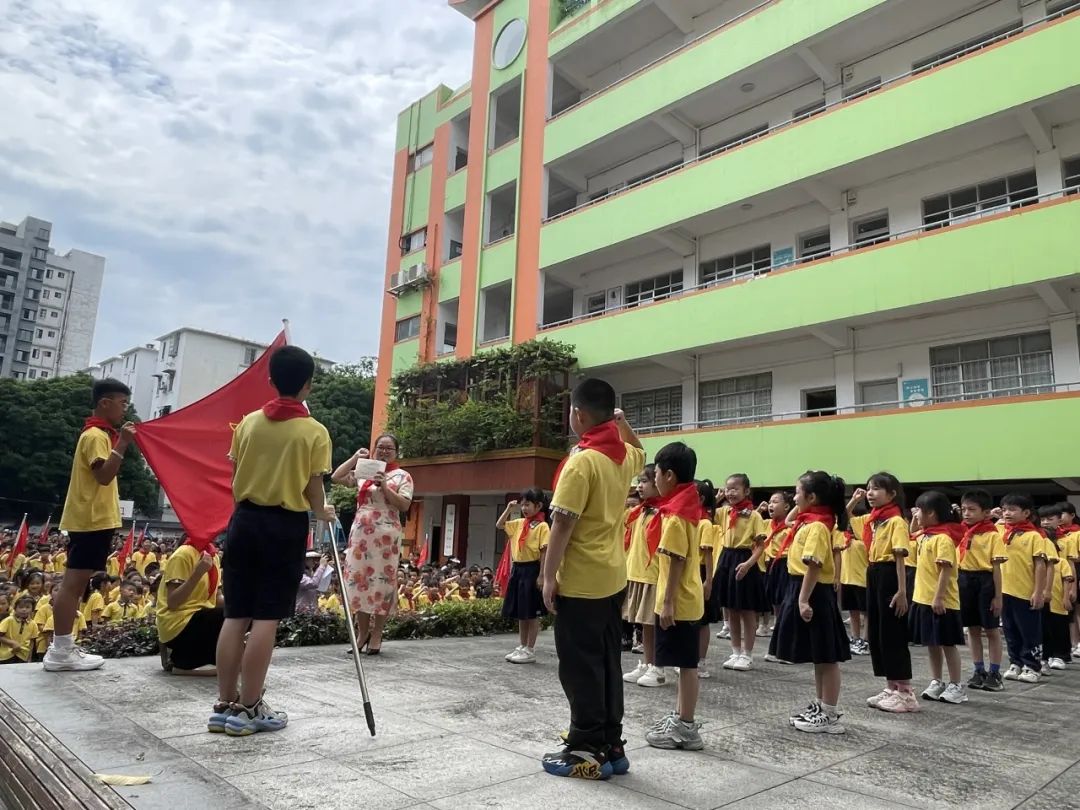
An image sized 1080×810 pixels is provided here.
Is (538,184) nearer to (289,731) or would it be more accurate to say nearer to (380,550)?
(380,550)

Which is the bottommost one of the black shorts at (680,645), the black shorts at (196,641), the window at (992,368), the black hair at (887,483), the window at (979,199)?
the black shorts at (196,641)

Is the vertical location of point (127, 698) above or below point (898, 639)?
below

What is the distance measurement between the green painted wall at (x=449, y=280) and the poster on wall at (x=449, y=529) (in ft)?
22.9

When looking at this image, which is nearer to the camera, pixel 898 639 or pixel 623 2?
pixel 898 639

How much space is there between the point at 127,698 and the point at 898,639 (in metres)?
5.19

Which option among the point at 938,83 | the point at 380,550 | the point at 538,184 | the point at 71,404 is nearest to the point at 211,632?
the point at 380,550

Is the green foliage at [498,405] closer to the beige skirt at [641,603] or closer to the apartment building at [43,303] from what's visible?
the beige skirt at [641,603]

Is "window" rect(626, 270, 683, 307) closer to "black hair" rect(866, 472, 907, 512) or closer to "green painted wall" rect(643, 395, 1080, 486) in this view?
"green painted wall" rect(643, 395, 1080, 486)

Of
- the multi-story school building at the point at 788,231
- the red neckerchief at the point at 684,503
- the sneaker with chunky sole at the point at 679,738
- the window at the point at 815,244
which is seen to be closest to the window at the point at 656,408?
the multi-story school building at the point at 788,231

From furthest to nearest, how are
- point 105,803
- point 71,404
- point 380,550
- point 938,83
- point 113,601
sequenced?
point 71,404, point 938,83, point 113,601, point 380,550, point 105,803

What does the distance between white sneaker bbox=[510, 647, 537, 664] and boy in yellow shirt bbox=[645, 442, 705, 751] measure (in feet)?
8.04

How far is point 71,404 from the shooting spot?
38.7 metres

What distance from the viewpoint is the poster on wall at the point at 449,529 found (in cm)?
2166

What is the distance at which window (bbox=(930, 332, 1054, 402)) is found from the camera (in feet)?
42.9
